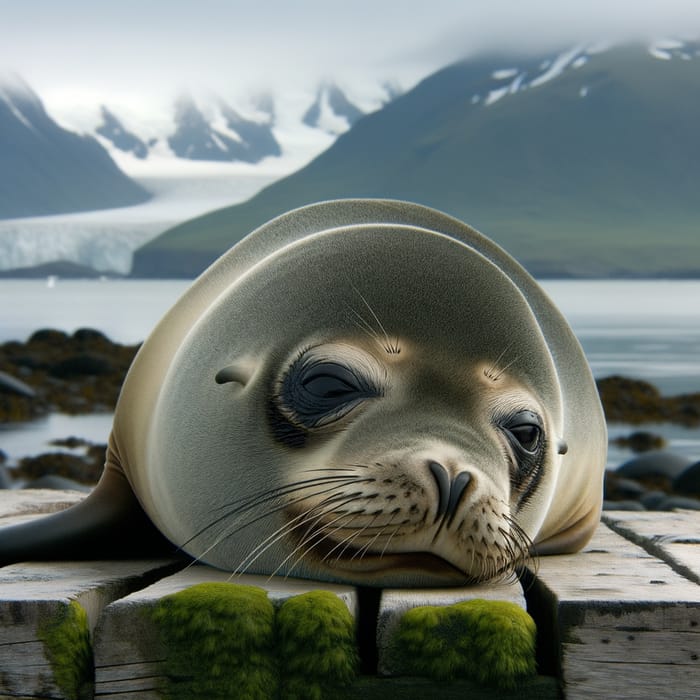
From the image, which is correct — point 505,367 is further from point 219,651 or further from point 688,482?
point 688,482

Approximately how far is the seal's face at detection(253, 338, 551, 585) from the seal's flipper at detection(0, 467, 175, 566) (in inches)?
42.6

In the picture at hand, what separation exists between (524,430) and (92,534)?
1.76 metres

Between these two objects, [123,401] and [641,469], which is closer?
[123,401]

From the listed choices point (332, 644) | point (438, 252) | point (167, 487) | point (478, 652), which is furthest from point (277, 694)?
point (438, 252)

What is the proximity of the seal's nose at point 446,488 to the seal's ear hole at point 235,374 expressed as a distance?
0.77 meters

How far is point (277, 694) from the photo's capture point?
3551mm

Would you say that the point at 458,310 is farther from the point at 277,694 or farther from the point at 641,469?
the point at 641,469

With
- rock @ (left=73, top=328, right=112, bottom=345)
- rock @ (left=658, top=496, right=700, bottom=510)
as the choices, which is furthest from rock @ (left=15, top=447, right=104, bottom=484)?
rock @ (left=73, top=328, right=112, bottom=345)

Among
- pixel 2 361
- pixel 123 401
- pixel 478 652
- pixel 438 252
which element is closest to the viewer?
pixel 478 652

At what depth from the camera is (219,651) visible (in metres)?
3.55

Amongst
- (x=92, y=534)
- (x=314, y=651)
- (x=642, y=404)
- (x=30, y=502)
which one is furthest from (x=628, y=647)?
(x=642, y=404)

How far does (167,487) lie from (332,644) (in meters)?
0.99

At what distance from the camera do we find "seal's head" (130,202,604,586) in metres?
3.64

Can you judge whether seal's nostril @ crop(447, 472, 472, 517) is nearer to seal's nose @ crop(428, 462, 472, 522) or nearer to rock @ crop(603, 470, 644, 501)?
seal's nose @ crop(428, 462, 472, 522)
